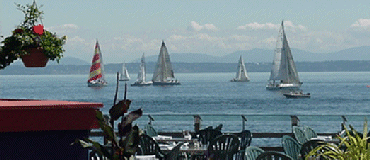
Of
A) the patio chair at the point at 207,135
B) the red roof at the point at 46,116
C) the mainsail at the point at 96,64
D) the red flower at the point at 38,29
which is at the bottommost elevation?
the patio chair at the point at 207,135

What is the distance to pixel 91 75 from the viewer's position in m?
94.4

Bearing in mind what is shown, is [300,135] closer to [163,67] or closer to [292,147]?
[292,147]

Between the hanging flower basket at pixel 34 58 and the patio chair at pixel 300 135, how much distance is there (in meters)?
7.21

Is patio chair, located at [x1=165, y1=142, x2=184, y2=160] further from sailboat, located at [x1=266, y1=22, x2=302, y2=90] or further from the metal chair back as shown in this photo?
sailboat, located at [x1=266, y1=22, x2=302, y2=90]

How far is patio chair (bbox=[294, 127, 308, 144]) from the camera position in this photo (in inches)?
453

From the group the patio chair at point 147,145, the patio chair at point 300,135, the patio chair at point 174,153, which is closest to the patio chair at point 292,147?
the patio chair at point 147,145

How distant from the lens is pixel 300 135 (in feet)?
38.2

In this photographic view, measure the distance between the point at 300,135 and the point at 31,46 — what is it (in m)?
7.51

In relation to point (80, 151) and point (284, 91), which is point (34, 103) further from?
point (284, 91)

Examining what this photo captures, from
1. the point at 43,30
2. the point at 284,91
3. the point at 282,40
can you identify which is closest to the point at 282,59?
the point at 282,40

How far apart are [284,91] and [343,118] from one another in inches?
3457

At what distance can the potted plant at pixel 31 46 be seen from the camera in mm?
4703

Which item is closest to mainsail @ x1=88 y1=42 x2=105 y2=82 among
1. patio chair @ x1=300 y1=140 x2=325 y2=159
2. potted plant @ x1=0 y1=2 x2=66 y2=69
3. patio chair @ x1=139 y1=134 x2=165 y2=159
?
patio chair @ x1=139 y1=134 x2=165 y2=159

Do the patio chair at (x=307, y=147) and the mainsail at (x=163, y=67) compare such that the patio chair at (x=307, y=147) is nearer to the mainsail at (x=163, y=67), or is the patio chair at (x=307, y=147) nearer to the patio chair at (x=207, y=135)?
the patio chair at (x=207, y=135)
